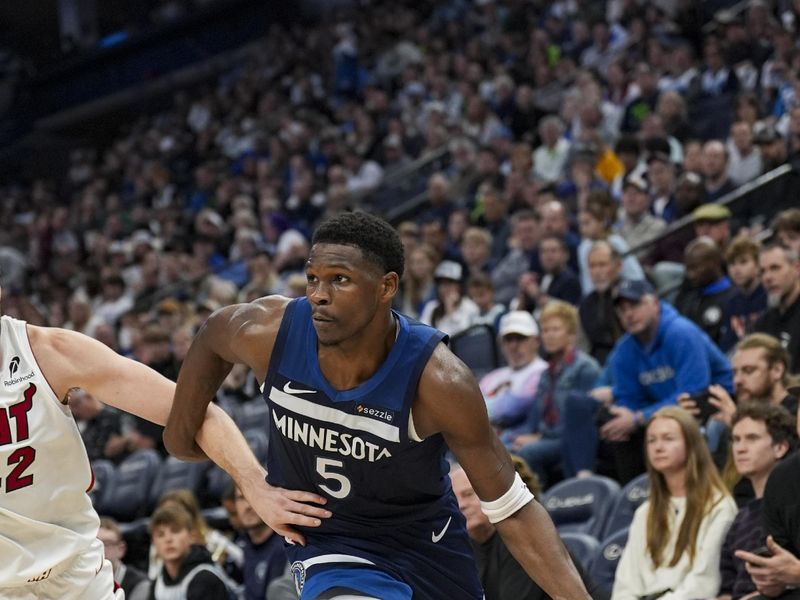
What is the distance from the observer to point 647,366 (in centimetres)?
766

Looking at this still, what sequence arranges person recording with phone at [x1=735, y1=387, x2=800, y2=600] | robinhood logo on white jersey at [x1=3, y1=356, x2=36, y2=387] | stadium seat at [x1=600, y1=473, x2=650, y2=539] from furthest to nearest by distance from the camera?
stadium seat at [x1=600, y1=473, x2=650, y2=539] < person recording with phone at [x1=735, y1=387, x2=800, y2=600] < robinhood logo on white jersey at [x1=3, y1=356, x2=36, y2=387]

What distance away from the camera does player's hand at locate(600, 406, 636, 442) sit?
7.29 metres

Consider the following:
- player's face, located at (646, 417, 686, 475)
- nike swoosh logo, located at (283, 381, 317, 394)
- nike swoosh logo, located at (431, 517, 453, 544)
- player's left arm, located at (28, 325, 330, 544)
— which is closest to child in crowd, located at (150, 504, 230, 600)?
player's face, located at (646, 417, 686, 475)

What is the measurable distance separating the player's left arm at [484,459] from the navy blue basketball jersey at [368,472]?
0.06 m

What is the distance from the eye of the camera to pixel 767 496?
524 cm

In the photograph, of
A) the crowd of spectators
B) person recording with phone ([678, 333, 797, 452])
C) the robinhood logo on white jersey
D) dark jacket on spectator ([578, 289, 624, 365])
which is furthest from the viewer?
dark jacket on spectator ([578, 289, 624, 365])

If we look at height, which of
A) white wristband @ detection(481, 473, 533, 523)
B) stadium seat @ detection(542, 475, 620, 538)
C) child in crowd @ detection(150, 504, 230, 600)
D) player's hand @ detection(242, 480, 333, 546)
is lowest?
stadium seat @ detection(542, 475, 620, 538)

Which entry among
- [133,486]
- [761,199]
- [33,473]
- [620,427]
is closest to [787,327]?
[620,427]

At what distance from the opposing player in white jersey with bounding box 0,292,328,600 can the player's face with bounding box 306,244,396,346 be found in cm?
56

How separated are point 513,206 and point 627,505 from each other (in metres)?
5.68

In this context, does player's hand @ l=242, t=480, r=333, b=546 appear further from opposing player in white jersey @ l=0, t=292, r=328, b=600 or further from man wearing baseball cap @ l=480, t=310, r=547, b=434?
man wearing baseball cap @ l=480, t=310, r=547, b=434

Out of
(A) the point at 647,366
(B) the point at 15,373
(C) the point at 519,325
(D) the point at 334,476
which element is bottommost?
(A) the point at 647,366

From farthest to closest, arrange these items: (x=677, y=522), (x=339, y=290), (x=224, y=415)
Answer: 1. (x=677, y=522)
2. (x=224, y=415)
3. (x=339, y=290)

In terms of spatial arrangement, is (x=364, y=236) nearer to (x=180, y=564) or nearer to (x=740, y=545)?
(x=740, y=545)
